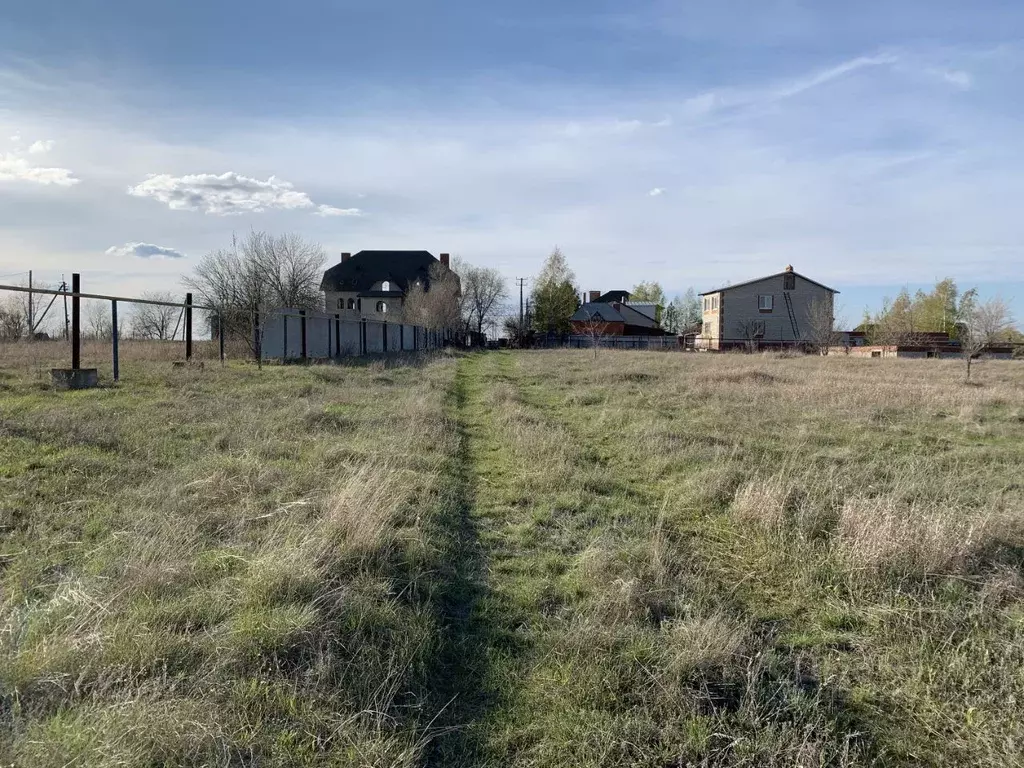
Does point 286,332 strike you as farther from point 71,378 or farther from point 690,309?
point 690,309

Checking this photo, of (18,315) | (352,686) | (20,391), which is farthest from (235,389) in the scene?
(18,315)

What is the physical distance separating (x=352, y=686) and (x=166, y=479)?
13.3 feet

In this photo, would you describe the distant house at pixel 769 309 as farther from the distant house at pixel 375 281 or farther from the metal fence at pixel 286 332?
the metal fence at pixel 286 332

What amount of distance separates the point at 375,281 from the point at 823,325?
40.9 meters

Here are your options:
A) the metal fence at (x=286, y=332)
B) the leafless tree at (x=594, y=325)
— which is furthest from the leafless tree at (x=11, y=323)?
the leafless tree at (x=594, y=325)

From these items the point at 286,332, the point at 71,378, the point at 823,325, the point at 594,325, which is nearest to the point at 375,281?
the point at 594,325

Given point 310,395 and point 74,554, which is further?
point 310,395

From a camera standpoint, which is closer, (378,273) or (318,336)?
(318,336)

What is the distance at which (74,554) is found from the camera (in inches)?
175

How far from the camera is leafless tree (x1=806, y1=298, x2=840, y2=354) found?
1909 inches

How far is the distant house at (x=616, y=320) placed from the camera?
2862 inches

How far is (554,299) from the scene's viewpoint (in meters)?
71.2

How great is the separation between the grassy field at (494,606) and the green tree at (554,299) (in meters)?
63.1

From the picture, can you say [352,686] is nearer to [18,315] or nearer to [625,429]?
[625,429]
